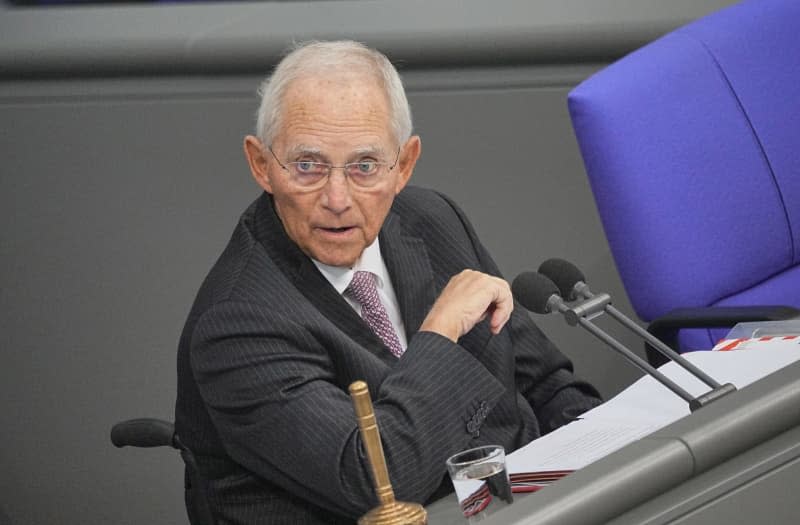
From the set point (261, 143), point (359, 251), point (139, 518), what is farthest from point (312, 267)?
point (139, 518)

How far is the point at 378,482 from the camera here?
4.26 ft

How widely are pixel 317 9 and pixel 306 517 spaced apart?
5.09ft

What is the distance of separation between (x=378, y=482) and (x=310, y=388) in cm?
43

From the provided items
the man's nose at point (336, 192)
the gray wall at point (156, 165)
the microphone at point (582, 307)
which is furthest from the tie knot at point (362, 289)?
the gray wall at point (156, 165)

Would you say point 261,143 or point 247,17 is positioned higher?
point 247,17

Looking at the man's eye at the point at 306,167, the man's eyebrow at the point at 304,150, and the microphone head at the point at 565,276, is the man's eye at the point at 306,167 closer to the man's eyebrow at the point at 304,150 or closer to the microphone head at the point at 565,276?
the man's eyebrow at the point at 304,150

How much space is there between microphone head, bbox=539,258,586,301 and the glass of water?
36 centimetres

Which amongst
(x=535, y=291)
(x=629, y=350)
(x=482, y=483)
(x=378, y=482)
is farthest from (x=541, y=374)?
(x=378, y=482)

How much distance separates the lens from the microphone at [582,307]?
1.58 meters

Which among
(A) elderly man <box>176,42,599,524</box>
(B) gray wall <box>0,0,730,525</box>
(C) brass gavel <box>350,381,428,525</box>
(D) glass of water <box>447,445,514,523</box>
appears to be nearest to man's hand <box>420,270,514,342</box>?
(A) elderly man <box>176,42,599,524</box>

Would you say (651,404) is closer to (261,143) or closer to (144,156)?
(261,143)

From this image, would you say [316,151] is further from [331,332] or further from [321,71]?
[331,332]

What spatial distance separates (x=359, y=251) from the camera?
189 centimetres

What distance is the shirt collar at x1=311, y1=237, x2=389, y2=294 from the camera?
6.20ft
